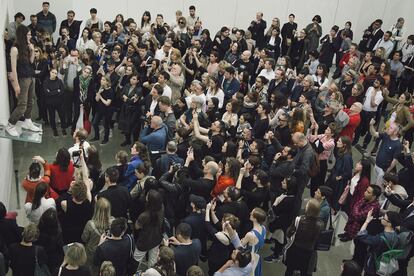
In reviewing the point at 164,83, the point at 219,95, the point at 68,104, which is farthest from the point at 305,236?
the point at 68,104

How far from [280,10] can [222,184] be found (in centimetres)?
1048

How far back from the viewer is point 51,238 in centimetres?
468

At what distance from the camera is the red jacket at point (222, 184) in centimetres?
572

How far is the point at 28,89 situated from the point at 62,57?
7.23ft

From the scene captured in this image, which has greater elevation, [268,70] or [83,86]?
[268,70]

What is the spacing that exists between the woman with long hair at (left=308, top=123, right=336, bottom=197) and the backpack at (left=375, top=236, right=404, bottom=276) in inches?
82.5

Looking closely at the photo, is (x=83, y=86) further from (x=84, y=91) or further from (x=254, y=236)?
(x=254, y=236)

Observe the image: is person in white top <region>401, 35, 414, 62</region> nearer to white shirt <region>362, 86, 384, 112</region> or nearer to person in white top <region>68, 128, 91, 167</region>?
white shirt <region>362, 86, 384, 112</region>

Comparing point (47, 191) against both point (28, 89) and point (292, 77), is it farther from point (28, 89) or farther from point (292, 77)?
point (292, 77)

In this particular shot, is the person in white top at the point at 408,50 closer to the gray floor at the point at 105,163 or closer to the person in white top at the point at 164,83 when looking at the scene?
the gray floor at the point at 105,163

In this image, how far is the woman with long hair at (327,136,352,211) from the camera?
21.9 ft

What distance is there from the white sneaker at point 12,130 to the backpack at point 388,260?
4.43 meters

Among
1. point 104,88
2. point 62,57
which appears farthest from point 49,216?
point 62,57

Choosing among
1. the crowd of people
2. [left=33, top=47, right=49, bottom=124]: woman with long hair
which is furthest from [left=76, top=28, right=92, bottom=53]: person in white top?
[left=33, top=47, right=49, bottom=124]: woman with long hair
